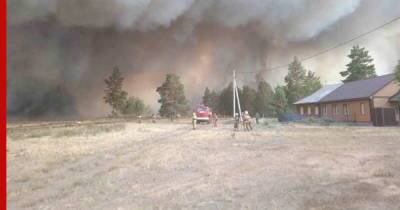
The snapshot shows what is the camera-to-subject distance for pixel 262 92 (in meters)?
96.4

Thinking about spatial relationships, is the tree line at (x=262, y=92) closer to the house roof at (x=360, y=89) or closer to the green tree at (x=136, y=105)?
the house roof at (x=360, y=89)

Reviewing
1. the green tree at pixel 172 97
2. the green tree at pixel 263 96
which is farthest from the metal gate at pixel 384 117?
the green tree at pixel 172 97

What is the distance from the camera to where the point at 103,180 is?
9609mm

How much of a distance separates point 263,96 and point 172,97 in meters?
26.9

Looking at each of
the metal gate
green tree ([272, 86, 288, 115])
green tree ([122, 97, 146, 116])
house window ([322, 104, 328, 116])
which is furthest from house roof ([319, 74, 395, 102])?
green tree ([122, 97, 146, 116])

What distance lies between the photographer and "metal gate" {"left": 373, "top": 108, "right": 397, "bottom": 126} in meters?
33.5

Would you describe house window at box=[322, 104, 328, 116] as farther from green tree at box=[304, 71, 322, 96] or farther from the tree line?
green tree at box=[304, 71, 322, 96]

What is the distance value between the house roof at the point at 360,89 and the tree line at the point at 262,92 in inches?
340

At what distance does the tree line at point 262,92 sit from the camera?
73875mm

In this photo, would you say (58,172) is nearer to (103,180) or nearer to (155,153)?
(103,180)

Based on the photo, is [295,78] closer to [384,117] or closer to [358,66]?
[358,66]

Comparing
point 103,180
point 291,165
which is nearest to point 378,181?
point 291,165

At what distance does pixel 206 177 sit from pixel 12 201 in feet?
15.3

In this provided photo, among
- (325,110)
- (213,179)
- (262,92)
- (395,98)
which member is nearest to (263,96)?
(262,92)
